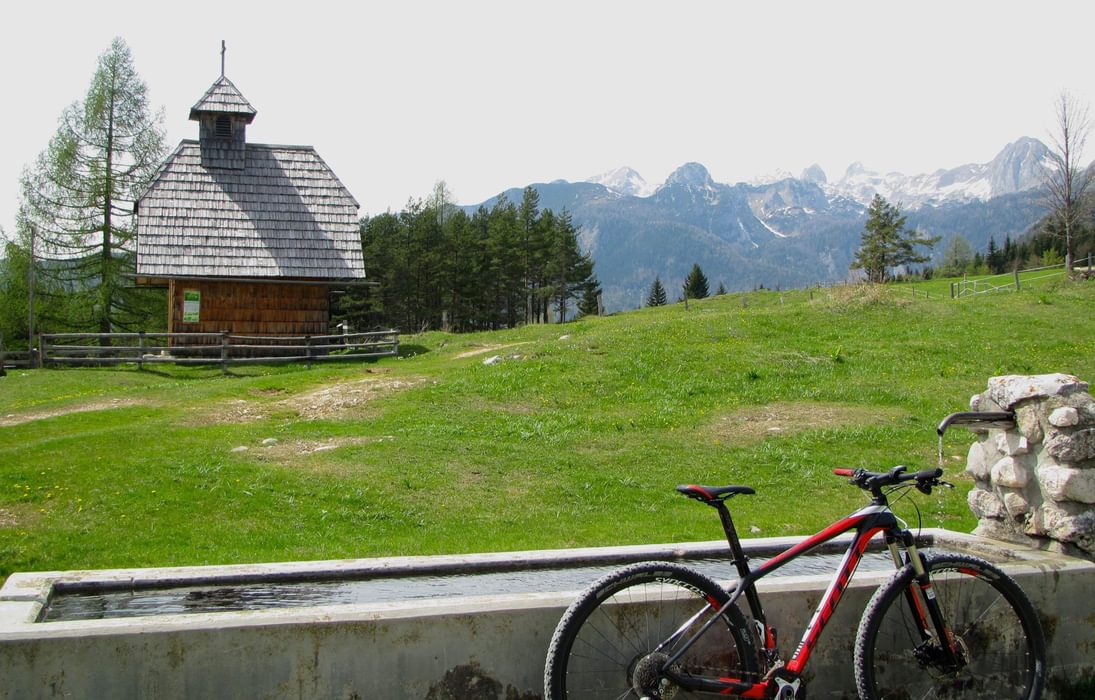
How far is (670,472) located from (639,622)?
8.97m

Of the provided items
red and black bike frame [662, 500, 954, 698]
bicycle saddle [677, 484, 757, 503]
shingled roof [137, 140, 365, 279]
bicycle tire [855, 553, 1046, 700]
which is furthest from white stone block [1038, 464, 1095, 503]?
shingled roof [137, 140, 365, 279]

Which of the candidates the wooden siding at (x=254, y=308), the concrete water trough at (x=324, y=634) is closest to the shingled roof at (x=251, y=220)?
the wooden siding at (x=254, y=308)

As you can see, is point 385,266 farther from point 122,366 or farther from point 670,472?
point 670,472

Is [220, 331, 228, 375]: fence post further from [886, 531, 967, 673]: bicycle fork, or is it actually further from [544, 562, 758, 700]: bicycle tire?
[886, 531, 967, 673]: bicycle fork

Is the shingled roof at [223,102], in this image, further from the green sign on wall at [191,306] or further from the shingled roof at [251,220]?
the green sign on wall at [191,306]

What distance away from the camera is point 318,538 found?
952 cm

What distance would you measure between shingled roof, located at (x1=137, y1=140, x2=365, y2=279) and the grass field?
5534 millimetres

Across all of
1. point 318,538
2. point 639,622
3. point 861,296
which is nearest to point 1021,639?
point 639,622

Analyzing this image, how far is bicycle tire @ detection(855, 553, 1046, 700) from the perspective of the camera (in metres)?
4.54

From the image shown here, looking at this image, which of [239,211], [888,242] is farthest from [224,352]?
[888,242]

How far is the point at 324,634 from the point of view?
4.01m

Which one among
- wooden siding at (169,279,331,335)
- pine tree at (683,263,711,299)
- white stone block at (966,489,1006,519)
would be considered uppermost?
pine tree at (683,263,711,299)

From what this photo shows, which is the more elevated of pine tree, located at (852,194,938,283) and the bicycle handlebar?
pine tree, located at (852,194,938,283)

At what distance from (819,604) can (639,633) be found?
0.91m
